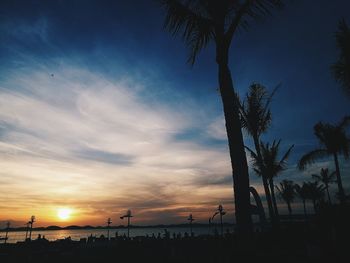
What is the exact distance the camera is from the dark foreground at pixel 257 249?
6.48 metres

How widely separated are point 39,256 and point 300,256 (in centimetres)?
1527

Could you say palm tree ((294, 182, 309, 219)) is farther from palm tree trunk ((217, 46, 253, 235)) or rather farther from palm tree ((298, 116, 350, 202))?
palm tree trunk ((217, 46, 253, 235))

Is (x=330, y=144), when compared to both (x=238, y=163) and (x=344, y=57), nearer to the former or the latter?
(x=344, y=57)

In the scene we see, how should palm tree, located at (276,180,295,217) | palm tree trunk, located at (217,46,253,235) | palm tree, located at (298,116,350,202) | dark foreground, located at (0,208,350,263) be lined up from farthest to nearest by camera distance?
palm tree, located at (276,180,295,217)
palm tree, located at (298,116,350,202)
dark foreground, located at (0,208,350,263)
palm tree trunk, located at (217,46,253,235)

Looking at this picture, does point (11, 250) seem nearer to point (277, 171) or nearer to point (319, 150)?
point (277, 171)

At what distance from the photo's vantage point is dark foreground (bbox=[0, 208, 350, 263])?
6484 mm

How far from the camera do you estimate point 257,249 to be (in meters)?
7.86

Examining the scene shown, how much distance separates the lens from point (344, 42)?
10.2m

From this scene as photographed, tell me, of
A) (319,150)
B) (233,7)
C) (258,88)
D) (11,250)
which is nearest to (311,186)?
(319,150)

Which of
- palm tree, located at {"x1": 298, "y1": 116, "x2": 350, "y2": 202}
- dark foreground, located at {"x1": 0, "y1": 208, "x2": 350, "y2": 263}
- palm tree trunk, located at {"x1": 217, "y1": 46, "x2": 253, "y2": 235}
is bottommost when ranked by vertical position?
dark foreground, located at {"x1": 0, "y1": 208, "x2": 350, "y2": 263}

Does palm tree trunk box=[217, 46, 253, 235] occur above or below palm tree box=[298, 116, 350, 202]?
below

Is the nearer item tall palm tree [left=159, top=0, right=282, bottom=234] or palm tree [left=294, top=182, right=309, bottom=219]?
tall palm tree [left=159, top=0, right=282, bottom=234]

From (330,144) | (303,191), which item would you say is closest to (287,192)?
(303,191)

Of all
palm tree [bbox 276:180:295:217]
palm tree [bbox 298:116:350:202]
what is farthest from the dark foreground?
palm tree [bbox 276:180:295:217]
